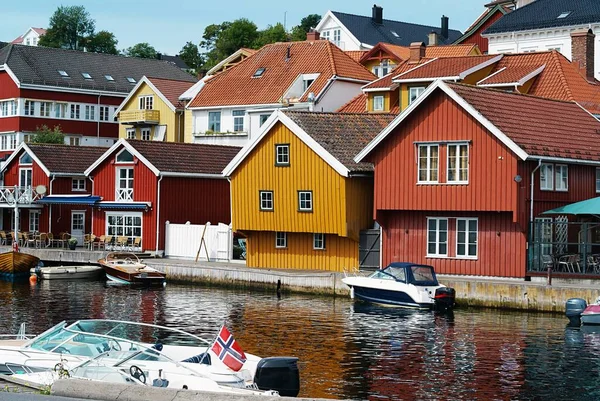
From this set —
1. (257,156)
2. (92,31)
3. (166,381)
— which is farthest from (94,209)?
(92,31)

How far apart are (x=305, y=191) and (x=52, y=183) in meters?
22.6

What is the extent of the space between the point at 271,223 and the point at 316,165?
12.3 feet

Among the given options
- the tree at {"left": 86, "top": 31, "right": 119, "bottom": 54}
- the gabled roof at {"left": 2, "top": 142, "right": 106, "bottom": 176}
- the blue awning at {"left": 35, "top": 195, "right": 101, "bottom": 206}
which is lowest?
the blue awning at {"left": 35, "top": 195, "right": 101, "bottom": 206}

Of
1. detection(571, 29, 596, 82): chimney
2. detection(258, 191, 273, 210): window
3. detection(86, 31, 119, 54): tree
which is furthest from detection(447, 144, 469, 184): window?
detection(86, 31, 119, 54): tree

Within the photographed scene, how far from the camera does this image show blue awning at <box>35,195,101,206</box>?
59.8 m

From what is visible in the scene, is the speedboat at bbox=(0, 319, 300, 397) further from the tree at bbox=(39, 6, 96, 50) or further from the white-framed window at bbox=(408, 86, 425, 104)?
the tree at bbox=(39, 6, 96, 50)

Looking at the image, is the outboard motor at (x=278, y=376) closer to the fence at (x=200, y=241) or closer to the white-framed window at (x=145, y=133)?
the fence at (x=200, y=241)

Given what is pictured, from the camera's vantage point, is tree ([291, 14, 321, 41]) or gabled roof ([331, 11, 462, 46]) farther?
tree ([291, 14, 321, 41])

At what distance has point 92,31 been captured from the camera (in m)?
153

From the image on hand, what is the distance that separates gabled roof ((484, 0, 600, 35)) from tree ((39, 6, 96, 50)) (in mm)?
79638

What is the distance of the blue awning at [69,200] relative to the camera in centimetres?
5981

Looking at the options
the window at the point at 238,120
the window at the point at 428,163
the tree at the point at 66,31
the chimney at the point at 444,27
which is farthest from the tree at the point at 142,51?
the window at the point at 428,163

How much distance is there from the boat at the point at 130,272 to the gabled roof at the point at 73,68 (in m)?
39.8

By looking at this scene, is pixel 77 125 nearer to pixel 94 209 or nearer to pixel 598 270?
pixel 94 209
